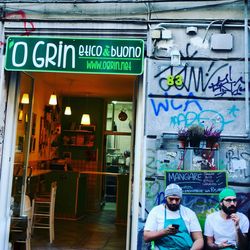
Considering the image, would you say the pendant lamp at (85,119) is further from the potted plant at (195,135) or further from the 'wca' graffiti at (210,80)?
the potted plant at (195,135)

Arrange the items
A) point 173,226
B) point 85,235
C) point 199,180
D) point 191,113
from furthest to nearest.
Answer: point 85,235, point 191,113, point 199,180, point 173,226

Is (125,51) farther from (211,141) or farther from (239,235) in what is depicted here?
(239,235)

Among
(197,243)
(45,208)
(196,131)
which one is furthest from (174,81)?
(45,208)

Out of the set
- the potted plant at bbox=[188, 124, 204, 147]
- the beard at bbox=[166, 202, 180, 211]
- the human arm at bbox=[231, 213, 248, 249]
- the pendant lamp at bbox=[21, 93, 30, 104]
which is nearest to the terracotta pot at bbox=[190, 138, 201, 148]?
the potted plant at bbox=[188, 124, 204, 147]

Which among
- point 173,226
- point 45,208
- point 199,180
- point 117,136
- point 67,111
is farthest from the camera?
point 117,136

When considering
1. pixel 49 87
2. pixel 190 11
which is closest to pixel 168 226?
pixel 190 11

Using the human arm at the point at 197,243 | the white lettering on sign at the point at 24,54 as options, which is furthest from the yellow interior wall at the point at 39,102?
the human arm at the point at 197,243

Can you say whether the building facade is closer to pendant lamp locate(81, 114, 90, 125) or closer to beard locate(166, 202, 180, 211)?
beard locate(166, 202, 180, 211)

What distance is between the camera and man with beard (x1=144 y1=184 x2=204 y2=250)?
14.0 ft

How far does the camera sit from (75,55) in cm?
479

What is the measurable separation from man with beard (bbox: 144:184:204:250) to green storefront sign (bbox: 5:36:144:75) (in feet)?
5.69

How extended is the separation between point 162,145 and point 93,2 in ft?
7.04

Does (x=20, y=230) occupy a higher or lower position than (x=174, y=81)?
lower

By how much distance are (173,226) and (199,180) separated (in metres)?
0.67
